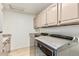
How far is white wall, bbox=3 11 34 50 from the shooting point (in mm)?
1211

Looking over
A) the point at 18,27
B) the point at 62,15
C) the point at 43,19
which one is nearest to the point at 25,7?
the point at 18,27

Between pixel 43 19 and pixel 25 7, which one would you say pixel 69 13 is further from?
pixel 43 19

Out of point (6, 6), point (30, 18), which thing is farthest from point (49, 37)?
point (6, 6)

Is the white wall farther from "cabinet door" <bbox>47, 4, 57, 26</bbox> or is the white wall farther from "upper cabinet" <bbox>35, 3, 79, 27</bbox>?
"cabinet door" <bbox>47, 4, 57, 26</bbox>

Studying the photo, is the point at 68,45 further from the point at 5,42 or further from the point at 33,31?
the point at 5,42

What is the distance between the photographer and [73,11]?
1.06 m

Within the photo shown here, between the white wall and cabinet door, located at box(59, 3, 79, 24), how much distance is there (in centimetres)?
32

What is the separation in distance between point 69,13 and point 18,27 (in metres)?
0.53

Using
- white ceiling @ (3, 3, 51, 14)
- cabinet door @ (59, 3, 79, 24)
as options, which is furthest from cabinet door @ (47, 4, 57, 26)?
white ceiling @ (3, 3, 51, 14)


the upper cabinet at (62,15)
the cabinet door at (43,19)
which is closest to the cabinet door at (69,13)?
the upper cabinet at (62,15)

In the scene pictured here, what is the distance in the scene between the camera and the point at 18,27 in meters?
1.26

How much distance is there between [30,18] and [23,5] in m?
0.15

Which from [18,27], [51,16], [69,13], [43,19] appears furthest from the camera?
[43,19]

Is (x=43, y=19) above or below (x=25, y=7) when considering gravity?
below
